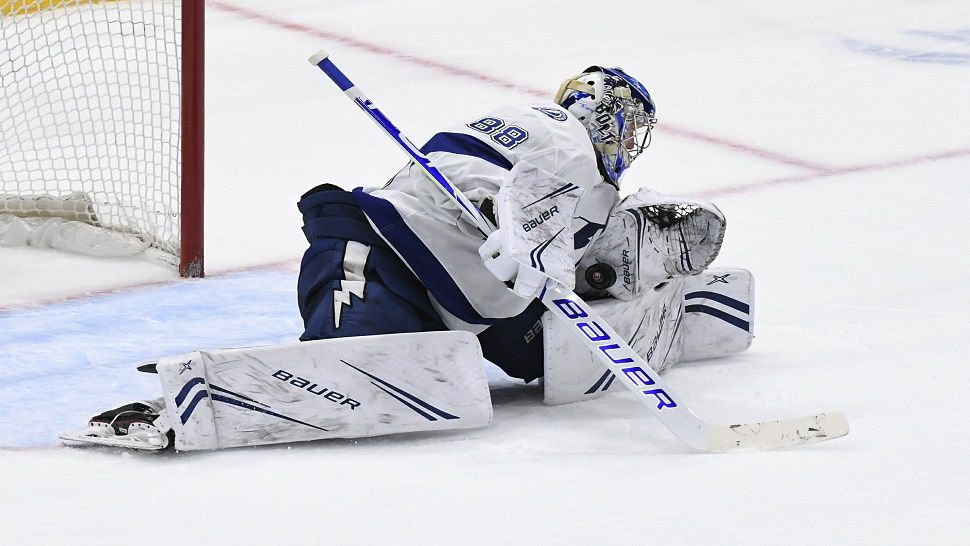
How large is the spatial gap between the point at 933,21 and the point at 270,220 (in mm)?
3652

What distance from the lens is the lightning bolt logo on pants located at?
9.12 ft

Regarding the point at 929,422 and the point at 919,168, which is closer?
the point at 929,422

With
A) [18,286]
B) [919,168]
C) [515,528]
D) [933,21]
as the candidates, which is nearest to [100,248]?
[18,286]

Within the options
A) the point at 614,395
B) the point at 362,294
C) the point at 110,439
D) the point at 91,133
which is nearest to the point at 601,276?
the point at 614,395

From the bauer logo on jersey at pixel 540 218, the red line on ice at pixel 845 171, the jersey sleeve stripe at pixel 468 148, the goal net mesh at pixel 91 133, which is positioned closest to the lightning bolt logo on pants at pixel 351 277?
the jersey sleeve stripe at pixel 468 148

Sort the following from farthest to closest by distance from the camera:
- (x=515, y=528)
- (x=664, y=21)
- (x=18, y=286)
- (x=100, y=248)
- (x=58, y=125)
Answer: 1. (x=664, y=21)
2. (x=58, y=125)
3. (x=100, y=248)
4. (x=18, y=286)
5. (x=515, y=528)

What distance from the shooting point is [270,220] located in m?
4.38

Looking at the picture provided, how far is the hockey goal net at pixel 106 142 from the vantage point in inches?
153

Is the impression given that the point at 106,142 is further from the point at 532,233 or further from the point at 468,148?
the point at 532,233

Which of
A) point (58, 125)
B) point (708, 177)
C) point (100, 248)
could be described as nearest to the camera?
point (100, 248)

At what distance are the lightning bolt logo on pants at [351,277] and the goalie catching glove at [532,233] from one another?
0.23m

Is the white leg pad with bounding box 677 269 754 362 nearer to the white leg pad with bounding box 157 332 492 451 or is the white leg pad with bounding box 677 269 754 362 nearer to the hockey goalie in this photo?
the hockey goalie

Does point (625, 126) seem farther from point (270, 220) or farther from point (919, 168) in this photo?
point (919, 168)

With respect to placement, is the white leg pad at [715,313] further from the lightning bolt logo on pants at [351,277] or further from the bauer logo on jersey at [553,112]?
the lightning bolt logo on pants at [351,277]
